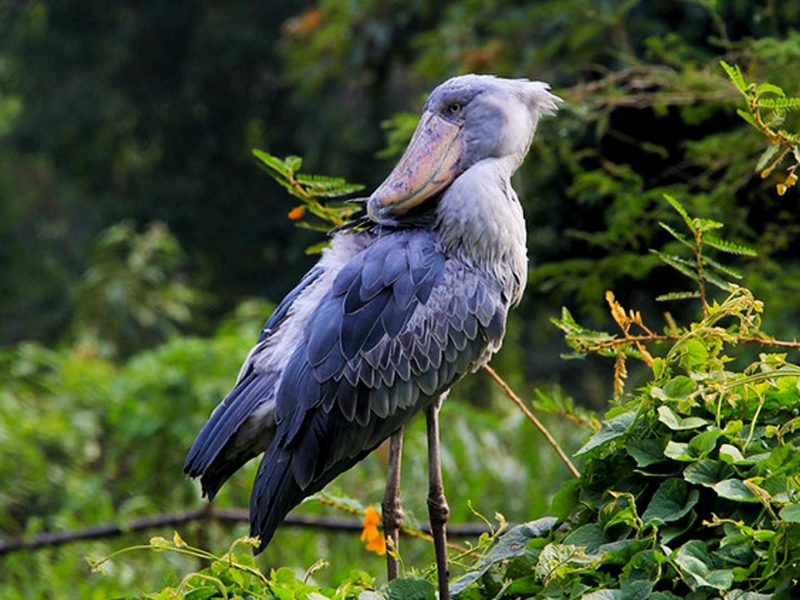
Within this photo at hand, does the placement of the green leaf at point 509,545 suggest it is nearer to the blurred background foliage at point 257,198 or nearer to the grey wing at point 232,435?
the blurred background foliage at point 257,198

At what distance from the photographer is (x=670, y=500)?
236cm

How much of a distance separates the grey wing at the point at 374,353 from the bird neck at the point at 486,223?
0.03 m

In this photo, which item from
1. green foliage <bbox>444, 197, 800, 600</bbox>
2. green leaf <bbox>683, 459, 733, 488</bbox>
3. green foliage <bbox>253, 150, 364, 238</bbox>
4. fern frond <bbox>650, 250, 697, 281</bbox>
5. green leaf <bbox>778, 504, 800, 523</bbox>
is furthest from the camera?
green foliage <bbox>253, 150, 364, 238</bbox>

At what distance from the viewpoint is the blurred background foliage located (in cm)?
451

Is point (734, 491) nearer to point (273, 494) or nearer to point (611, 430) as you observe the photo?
point (611, 430)

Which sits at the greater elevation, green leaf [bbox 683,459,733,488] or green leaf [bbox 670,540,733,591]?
green leaf [bbox 683,459,733,488]

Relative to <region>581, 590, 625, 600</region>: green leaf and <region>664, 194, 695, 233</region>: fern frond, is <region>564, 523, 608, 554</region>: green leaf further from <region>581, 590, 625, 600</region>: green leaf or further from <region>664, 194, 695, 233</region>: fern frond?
<region>664, 194, 695, 233</region>: fern frond

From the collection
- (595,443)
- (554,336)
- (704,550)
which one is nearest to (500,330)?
(595,443)

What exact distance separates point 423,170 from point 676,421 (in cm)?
106

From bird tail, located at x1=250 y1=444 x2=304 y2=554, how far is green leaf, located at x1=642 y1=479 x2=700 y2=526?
0.97 m

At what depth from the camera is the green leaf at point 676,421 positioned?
7.82ft

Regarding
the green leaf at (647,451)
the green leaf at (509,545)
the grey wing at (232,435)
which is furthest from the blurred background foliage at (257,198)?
the green leaf at (647,451)

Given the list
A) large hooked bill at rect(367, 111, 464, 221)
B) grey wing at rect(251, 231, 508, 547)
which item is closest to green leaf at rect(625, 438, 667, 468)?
grey wing at rect(251, 231, 508, 547)

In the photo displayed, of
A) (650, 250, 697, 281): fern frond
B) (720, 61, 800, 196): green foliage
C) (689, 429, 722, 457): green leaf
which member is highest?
(720, 61, 800, 196): green foliage
